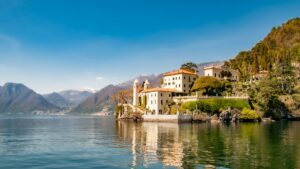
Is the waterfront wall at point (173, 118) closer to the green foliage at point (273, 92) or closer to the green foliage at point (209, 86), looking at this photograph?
the green foliage at point (209, 86)

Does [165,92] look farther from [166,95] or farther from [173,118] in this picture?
[173,118]

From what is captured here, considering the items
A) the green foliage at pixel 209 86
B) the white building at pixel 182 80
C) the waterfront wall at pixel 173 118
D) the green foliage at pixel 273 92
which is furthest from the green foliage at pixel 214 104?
the white building at pixel 182 80

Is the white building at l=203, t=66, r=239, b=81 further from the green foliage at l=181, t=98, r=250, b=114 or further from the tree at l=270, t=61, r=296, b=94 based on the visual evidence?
the green foliage at l=181, t=98, r=250, b=114

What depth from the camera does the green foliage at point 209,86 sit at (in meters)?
126

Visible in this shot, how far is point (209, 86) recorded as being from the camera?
414ft

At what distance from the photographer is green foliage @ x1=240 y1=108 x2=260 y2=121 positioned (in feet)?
380

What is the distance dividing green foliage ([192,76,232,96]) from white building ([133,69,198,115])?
25.2ft

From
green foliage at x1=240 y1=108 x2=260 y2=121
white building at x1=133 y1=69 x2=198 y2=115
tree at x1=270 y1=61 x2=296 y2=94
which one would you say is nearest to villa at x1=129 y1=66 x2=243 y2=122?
white building at x1=133 y1=69 x2=198 y2=115

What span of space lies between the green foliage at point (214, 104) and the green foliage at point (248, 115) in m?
2.24

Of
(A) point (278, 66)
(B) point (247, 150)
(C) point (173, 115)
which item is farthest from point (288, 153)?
(A) point (278, 66)

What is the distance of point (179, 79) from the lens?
13738cm

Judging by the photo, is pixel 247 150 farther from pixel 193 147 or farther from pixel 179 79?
pixel 179 79

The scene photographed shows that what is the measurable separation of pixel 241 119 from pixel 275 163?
83095 millimetres

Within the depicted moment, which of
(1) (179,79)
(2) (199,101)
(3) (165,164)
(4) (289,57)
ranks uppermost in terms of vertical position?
(4) (289,57)
